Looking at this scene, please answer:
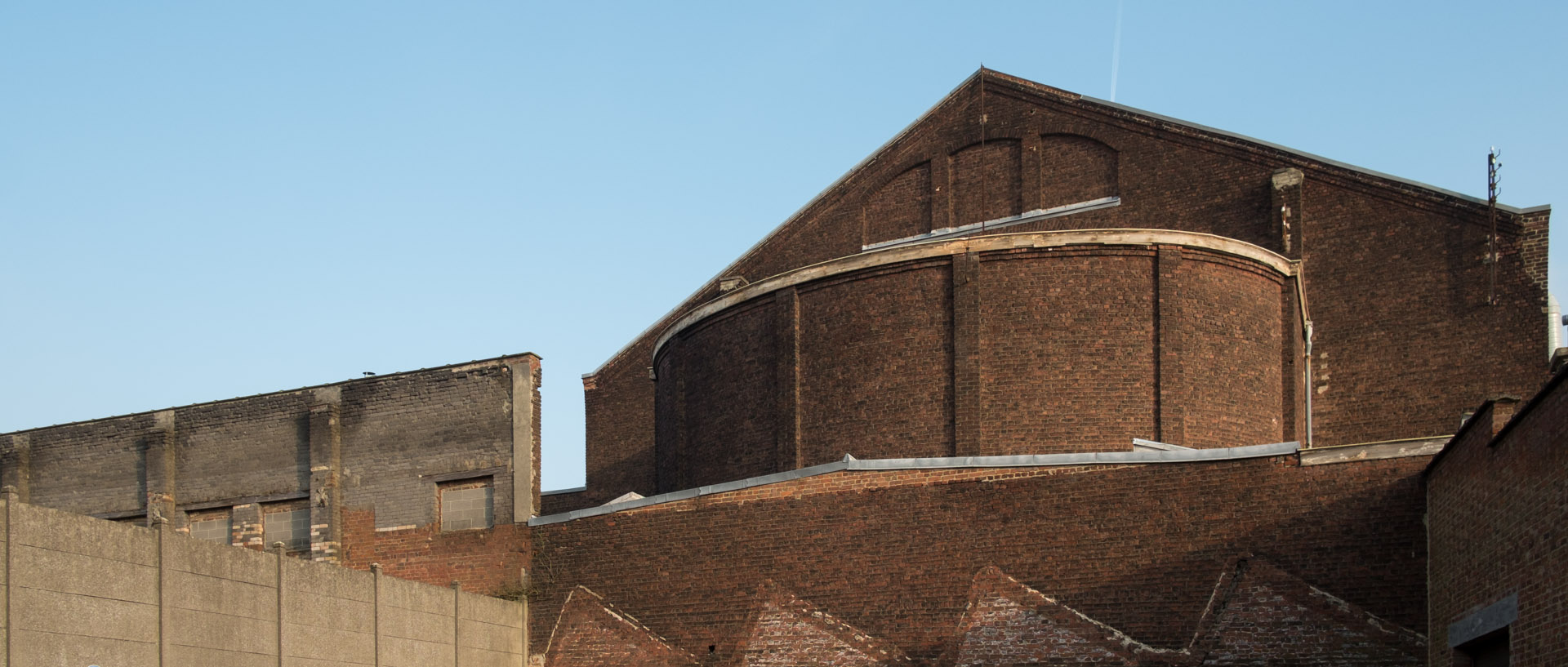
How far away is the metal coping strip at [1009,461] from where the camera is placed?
17594mm

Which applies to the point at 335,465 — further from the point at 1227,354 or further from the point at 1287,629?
the point at 1287,629

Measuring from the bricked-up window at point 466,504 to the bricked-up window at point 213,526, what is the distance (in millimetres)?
4987

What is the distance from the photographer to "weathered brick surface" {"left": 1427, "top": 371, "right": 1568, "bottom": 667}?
11.6m

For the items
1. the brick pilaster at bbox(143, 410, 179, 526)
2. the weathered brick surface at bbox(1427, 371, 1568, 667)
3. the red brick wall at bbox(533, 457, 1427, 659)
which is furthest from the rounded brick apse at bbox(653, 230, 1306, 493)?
the brick pilaster at bbox(143, 410, 179, 526)

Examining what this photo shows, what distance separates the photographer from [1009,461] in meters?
18.9

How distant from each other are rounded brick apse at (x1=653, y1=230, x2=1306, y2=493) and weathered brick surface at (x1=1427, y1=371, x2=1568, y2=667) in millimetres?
6198

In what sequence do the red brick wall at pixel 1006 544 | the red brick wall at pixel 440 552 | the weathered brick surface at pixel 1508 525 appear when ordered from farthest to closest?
the red brick wall at pixel 440 552 → the red brick wall at pixel 1006 544 → the weathered brick surface at pixel 1508 525

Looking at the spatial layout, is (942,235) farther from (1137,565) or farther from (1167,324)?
(1137,565)

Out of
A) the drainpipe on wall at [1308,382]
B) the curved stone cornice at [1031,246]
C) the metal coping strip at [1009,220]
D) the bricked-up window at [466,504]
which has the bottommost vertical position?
the bricked-up window at [466,504]

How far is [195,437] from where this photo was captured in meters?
28.5

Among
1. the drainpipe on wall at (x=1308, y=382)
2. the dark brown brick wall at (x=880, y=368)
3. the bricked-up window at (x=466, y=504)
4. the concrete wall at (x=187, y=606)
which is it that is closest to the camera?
the concrete wall at (x=187, y=606)

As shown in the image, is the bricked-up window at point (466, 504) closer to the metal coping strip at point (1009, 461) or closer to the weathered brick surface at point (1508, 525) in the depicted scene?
the metal coping strip at point (1009, 461)

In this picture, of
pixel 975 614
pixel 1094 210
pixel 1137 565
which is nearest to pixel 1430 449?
pixel 1137 565

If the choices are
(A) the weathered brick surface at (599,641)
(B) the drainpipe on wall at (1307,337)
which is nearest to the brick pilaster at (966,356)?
(A) the weathered brick surface at (599,641)
